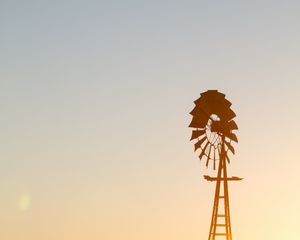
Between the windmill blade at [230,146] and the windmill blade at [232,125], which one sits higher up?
the windmill blade at [232,125]

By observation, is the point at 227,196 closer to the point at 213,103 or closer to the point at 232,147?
the point at 232,147

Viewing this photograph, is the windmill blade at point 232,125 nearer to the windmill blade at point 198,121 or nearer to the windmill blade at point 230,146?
the windmill blade at point 230,146

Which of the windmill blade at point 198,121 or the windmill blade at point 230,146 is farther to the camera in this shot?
the windmill blade at point 198,121

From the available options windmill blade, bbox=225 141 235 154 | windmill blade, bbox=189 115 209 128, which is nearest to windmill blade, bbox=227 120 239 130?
windmill blade, bbox=225 141 235 154

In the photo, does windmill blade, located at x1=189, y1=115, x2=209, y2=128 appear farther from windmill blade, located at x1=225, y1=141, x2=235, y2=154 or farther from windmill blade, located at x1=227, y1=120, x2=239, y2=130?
windmill blade, located at x1=225, y1=141, x2=235, y2=154

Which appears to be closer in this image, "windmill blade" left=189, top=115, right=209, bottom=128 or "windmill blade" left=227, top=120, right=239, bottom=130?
"windmill blade" left=227, top=120, right=239, bottom=130

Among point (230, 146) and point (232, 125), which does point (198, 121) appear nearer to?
point (232, 125)

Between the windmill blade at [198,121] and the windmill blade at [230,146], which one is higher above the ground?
the windmill blade at [198,121]

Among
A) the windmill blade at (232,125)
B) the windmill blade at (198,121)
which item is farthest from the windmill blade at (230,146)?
the windmill blade at (198,121)

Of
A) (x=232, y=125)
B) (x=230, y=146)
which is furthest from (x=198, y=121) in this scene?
(x=230, y=146)

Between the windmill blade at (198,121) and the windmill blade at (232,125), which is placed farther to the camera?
the windmill blade at (198,121)

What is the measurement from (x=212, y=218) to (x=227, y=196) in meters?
2.32

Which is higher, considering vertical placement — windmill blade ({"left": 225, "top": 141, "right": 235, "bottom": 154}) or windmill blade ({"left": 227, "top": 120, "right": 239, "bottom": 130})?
windmill blade ({"left": 227, "top": 120, "right": 239, "bottom": 130})

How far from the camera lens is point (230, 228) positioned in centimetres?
5459
